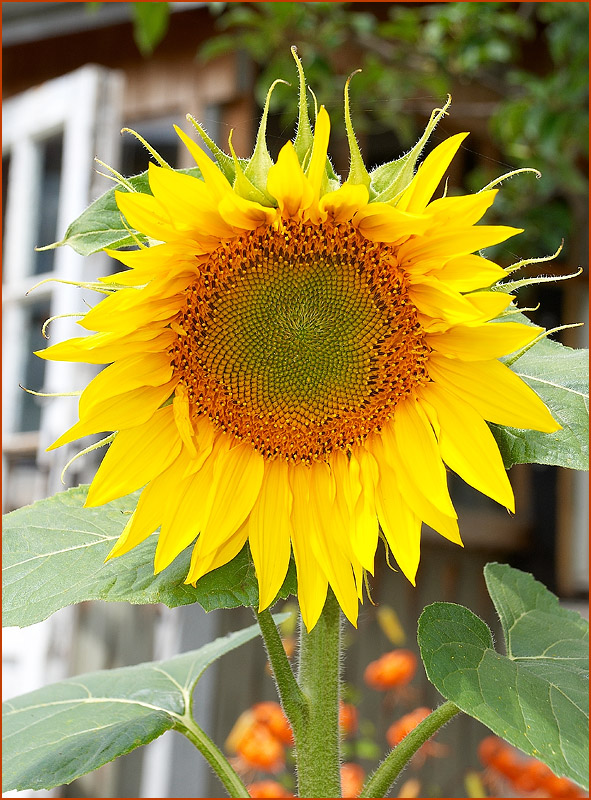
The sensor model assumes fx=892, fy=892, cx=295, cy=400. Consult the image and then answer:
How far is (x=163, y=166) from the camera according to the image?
0.49 metres

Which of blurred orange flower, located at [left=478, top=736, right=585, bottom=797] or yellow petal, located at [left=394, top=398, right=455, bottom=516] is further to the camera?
blurred orange flower, located at [left=478, top=736, right=585, bottom=797]

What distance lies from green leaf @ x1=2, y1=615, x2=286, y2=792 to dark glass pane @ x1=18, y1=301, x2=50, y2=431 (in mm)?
2060

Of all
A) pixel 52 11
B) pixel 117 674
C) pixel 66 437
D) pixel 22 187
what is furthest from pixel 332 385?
pixel 52 11

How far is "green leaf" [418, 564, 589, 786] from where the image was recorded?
0.47m

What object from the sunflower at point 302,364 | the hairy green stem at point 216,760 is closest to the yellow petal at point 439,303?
the sunflower at point 302,364

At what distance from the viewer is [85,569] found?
56 centimetres

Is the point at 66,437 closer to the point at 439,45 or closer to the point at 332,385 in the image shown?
the point at 332,385

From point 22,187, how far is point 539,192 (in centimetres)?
152

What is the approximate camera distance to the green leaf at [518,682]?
0.47m

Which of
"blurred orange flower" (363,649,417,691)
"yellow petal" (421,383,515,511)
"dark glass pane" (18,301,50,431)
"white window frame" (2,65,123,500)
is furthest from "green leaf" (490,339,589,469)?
"dark glass pane" (18,301,50,431)

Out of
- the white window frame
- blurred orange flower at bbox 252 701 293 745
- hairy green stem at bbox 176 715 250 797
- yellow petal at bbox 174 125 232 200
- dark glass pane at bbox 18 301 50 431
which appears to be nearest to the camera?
yellow petal at bbox 174 125 232 200

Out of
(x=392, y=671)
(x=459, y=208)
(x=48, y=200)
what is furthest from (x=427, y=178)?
(x=48, y=200)

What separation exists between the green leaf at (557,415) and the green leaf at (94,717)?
28 centimetres

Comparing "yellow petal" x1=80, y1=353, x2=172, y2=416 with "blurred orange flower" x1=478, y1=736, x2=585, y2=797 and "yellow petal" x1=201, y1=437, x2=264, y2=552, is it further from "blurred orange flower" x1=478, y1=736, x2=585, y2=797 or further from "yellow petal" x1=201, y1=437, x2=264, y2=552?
"blurred orange flower" x1=478, y1=736, x2=585, y2=797
